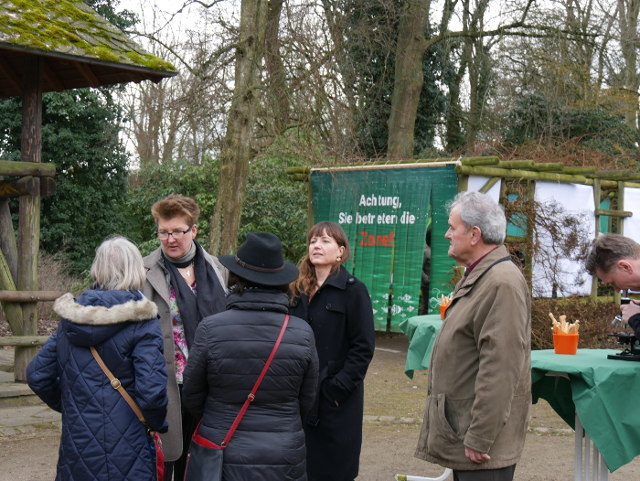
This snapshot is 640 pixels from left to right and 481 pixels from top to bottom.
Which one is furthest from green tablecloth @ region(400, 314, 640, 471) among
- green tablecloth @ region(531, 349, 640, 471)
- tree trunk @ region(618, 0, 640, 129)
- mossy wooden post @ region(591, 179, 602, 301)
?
tree trunk @ region(618, 0, 640, 129)

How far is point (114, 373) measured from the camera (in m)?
3.57

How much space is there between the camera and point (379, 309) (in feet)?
41.4

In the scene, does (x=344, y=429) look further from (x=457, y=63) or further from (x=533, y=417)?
(x=457, y=63)

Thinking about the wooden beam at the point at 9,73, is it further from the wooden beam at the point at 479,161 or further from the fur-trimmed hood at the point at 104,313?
the fur-trimmed hood at the point at 104,313

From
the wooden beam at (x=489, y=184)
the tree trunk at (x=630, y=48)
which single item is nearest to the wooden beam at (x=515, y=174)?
Answer: the wooden beam at (x=489, y=184)

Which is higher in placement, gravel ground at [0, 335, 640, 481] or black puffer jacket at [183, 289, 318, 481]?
black puffer jacket at [183, 289, 318, 481]

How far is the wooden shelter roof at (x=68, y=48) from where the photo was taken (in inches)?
306

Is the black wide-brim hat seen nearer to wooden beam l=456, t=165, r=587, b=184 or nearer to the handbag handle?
the handbag handle

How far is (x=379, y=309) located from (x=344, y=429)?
8422 millimetres

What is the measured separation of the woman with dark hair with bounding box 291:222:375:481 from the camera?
13.8 feet

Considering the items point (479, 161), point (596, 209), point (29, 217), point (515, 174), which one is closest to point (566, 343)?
point (29, 217)

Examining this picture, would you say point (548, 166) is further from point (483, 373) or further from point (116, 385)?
point (116, 385)

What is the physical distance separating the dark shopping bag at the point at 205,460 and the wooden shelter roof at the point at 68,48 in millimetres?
5504

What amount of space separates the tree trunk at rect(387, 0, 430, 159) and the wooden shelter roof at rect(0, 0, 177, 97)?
30.8 feet
